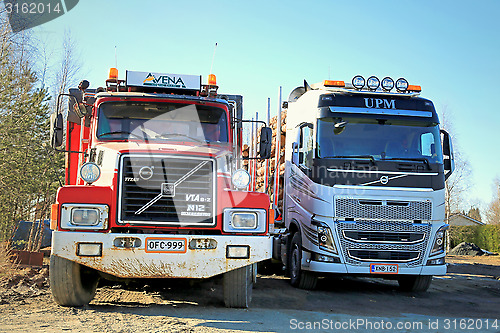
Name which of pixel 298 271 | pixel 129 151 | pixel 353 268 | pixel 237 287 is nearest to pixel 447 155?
pixel 353 268

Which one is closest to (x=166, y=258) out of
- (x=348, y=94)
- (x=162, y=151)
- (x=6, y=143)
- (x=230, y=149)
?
(x=162, y=151)

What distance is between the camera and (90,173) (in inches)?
264

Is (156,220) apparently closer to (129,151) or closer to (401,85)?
(129,151)

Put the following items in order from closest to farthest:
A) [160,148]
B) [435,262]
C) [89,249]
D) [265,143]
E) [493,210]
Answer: [89,249] < [160,148] < [265,143] < [435,262] < [493,210]

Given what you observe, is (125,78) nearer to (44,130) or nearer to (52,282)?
(52,282)

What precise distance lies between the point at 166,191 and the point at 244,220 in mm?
1070

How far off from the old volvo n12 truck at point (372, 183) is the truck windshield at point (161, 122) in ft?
7.18

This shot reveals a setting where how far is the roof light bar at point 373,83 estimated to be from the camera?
9.93m

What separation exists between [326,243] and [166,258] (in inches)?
144

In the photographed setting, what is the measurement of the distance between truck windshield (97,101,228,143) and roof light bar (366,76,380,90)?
129 inches

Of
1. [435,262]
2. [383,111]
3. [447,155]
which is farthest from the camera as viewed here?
[447,155]

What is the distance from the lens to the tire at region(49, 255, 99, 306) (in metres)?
6.39

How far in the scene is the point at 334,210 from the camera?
358 inches

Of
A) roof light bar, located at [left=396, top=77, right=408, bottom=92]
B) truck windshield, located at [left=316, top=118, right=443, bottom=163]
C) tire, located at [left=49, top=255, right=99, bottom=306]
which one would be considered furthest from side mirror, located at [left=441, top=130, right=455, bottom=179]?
tire, located at [left=49, top=255, right=99, bottom=306]
